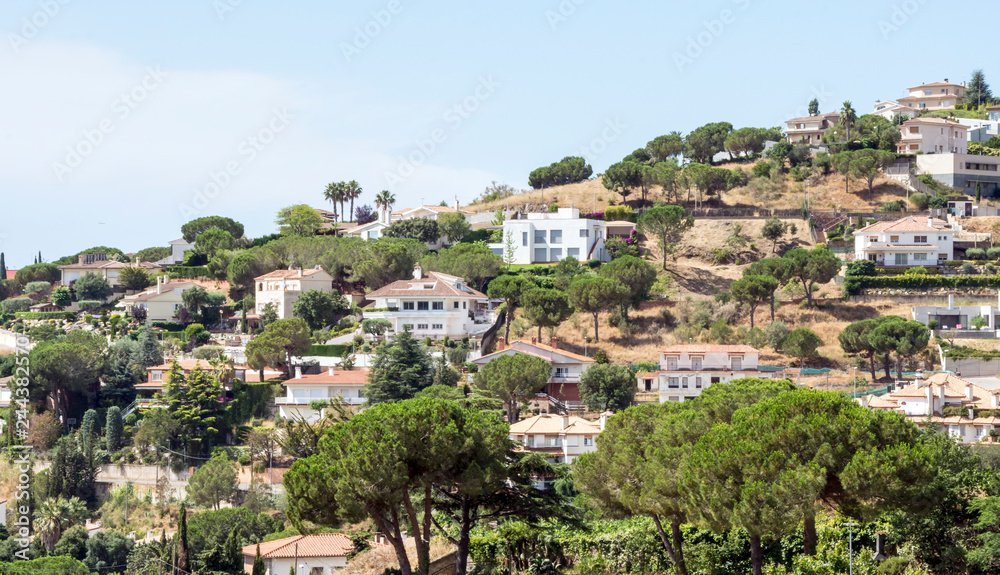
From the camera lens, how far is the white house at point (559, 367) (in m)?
63.4

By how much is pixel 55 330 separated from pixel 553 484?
1929 inches

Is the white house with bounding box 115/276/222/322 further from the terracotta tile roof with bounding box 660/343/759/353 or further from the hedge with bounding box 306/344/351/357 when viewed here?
the terracotta tile roof with bounding box 660/343/759/353

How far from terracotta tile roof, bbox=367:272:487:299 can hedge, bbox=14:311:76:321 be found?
26.4m

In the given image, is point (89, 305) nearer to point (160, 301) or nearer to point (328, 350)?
point (160, 301)

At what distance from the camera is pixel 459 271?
8044 cm

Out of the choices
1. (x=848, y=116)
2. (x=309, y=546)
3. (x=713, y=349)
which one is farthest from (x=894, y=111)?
(x=309, y=546)

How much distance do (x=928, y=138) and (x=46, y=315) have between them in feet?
242

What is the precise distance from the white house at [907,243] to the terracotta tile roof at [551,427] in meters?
31.5

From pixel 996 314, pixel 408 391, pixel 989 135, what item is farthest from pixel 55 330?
pixel 989 135

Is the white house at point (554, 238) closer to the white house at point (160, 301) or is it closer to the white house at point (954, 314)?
the white house at point (160, 301)

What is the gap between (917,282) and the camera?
73625mm

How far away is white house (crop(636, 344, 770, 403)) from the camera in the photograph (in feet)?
203

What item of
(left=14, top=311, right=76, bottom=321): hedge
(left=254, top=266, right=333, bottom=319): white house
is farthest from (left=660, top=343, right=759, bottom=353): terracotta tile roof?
(left=14, top=311, right=76, bottom=321): hedge

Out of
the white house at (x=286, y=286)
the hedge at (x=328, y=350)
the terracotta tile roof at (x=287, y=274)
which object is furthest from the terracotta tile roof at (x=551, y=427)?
the terracotta tile roof at (x=287, y=274)
